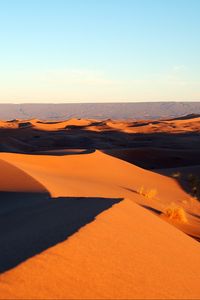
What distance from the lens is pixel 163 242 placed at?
5.59 metres

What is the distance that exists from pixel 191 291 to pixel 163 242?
5.26 ft

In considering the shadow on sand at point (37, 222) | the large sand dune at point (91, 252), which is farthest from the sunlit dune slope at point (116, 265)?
the shadow on sand at point (37, 222)

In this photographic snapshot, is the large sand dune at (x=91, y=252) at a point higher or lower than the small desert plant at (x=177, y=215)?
higher

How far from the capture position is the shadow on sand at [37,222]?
4109mm

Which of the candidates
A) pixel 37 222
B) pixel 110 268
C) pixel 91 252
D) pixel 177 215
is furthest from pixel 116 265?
pixel 177 215

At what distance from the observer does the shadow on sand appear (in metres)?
4.11

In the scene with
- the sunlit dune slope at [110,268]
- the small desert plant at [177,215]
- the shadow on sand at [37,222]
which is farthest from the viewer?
the small desert plant at [177,215]

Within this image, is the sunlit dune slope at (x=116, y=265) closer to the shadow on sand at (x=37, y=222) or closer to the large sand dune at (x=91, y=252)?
the large sand dune at (x=91, y=252)

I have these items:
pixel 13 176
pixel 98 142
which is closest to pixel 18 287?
pixel 13 176

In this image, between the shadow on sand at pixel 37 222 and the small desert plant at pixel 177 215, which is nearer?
the shadow on sand at pixel 37 222

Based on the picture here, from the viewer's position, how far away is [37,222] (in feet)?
19.1

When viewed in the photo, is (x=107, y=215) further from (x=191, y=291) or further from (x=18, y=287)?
(x=18, y=287)

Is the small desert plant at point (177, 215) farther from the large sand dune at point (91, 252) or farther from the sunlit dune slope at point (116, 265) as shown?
the sunlit dune slope at point (116, 265)

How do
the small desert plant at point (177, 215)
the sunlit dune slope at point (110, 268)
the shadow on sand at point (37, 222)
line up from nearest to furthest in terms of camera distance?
the sunlit dune slope at point (110, 268)
the shadow on sand at point (37, 222)
the small desert plant at point (177, 215)
